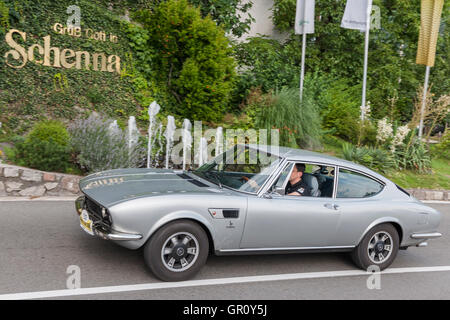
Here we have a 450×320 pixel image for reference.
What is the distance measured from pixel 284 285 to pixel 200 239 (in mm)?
1095

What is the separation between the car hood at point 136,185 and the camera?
458cm

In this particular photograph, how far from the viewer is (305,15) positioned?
14391mm

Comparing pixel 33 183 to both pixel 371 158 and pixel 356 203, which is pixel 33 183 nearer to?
pixel 356 203

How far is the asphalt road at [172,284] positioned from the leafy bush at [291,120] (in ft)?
20.4

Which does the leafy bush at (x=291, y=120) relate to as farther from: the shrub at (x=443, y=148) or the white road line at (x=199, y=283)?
the white road line at (x=199, y=283)

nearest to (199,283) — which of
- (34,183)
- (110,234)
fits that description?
(110,234)

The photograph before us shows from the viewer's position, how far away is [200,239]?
453 cm

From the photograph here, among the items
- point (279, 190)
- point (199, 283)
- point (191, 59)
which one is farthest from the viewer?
point (191, 59)

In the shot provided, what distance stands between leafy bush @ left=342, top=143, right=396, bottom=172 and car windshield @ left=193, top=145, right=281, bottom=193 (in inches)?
263

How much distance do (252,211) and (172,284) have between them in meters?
1.13

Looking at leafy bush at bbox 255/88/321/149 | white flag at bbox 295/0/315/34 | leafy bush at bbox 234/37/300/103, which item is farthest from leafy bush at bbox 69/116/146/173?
white flag at bbox 295/0/315/34

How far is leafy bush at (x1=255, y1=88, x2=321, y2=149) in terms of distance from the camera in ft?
39.5

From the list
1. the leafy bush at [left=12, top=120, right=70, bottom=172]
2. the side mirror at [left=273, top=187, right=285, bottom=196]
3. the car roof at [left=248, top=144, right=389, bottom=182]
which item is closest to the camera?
the side mirror at [left=273, top=187, right=285, bottom=196]

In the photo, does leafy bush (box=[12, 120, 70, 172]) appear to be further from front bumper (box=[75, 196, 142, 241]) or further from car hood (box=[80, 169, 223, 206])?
front bumper (box=[75, 196, 142, 241])
